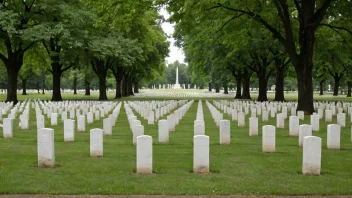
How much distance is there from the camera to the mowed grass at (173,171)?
246 inches

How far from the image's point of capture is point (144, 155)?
24.1 ft

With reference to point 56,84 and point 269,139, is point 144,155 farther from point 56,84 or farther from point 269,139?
point 56,84

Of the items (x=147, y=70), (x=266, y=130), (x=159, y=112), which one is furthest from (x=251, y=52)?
(x=266, y=130)

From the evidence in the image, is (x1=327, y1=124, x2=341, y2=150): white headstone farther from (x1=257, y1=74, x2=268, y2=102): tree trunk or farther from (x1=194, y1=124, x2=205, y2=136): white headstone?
(x1=257, y1=74, x2=268, y2=102): tree trunk

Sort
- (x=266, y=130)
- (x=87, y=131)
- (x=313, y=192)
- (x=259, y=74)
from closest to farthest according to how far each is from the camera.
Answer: (x=313, y=192) < (x=266, y=130) < (x=87, y=131) < (x=259, y=74)

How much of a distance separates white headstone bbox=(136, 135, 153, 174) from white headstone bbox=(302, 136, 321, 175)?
113 inches

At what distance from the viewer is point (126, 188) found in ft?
20.6

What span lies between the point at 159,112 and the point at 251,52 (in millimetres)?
21005

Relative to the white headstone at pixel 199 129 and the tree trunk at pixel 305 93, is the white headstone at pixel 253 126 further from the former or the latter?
the tree trunk at pixel 305 93

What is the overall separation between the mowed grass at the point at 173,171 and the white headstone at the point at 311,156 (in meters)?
0.20

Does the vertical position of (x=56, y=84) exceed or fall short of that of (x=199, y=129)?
it exceeds it

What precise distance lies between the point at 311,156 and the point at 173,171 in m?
2.57

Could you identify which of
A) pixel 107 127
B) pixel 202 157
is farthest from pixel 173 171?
pixel 107 127

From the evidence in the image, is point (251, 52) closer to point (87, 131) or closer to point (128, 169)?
Result: point (87, 131)
